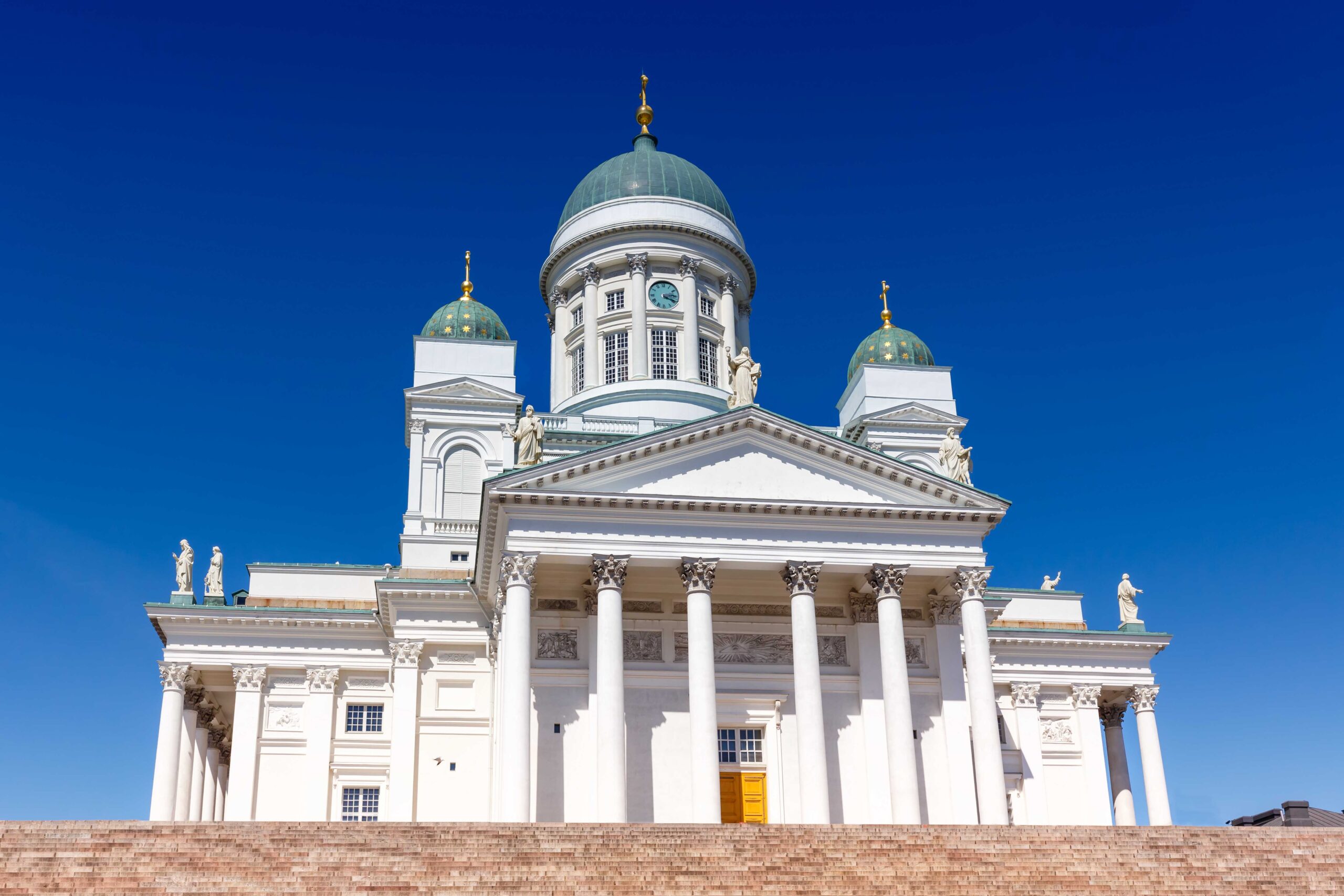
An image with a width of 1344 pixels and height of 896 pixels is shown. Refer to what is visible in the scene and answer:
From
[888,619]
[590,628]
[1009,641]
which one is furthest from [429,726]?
[1009,641]

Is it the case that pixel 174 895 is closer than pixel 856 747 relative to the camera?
Yes

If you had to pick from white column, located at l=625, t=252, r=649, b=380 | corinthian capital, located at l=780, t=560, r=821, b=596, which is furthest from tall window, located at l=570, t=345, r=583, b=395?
corinthian capital, located at l=780, t=560, r=821, b=596

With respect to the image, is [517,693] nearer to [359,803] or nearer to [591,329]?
[359,803]

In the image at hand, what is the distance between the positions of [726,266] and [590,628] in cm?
2273

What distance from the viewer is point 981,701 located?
35.8 metres

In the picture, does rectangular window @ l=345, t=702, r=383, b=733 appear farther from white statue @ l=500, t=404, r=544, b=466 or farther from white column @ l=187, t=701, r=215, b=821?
white statue @ l=500, t=404, r=544, b=466

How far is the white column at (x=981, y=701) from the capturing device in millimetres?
34906

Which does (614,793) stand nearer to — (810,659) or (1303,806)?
(810,659)

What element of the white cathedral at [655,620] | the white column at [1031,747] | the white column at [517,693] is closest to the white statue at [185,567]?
the white cathedral at [655,620]

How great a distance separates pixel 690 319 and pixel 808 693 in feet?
71.7

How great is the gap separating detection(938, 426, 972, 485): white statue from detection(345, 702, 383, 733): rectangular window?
65.8 feet

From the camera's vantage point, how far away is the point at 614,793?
32906 millimetres

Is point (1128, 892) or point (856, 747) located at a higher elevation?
point (856, 747)

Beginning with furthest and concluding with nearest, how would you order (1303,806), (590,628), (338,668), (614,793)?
(338,668)
(1303,806)
(590,628)
(614,793)
